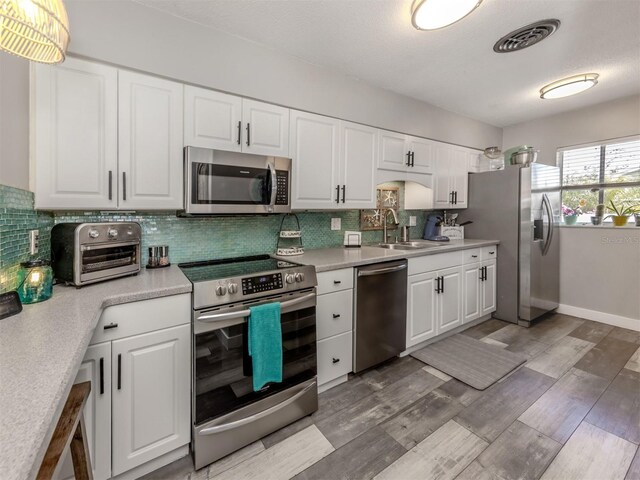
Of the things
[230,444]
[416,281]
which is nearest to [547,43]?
[416,281]

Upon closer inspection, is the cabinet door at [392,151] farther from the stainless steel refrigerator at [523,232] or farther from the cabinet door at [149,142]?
the cabinet door at [149,142]

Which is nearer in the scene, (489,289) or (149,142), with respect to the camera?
(149,142)

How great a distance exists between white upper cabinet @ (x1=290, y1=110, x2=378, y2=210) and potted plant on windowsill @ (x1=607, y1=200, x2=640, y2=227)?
2.66 meters

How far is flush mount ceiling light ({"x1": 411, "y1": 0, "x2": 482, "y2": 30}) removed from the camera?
4.99ft

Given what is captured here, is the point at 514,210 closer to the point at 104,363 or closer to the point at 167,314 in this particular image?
the point at 167,314

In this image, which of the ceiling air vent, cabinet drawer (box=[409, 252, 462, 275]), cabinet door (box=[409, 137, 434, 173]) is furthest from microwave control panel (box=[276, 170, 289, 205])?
the ceiling air vent

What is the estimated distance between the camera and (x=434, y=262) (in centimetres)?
266

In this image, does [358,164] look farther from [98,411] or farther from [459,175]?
[98,411]

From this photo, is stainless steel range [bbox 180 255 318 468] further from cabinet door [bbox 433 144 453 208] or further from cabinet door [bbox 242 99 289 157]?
cabinet door [bbox 433 144 453 208]

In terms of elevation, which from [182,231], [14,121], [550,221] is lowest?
[182,231]

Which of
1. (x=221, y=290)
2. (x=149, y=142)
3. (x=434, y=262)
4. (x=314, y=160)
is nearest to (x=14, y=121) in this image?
(x=149, y=142)

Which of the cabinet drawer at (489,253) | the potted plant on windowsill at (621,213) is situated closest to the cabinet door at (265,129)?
the cabinet drawer at (489,253)

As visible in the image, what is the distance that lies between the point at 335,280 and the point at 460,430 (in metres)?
1.13

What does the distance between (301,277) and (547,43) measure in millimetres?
2379
